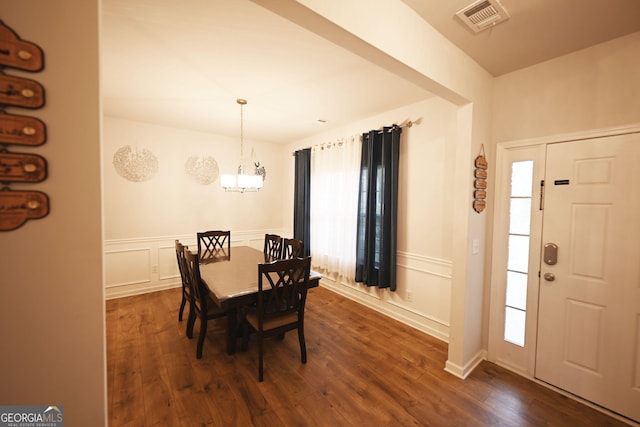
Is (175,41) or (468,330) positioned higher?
(175,41)

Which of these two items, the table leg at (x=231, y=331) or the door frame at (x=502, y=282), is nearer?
the door frame at (x=502, y=282)

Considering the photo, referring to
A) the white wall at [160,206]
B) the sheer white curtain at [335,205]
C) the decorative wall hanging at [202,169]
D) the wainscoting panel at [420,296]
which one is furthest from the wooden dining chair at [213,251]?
the wainscoting panel at [420,296]

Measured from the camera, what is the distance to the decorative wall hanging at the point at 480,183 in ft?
7.13

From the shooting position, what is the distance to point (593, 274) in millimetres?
1885

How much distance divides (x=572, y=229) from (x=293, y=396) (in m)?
2.52

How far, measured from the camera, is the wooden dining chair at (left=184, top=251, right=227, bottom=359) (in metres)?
2.31

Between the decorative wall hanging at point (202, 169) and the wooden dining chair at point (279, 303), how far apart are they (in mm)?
2831

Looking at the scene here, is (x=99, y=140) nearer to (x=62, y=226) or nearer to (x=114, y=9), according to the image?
(x=62, y=226)

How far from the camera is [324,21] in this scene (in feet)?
3.92

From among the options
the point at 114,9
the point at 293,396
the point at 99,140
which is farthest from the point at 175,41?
the point at 293,396

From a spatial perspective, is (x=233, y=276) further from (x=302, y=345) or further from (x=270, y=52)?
(x=270, y=52)

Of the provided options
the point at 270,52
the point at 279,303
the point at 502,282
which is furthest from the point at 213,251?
the point at 502,282
